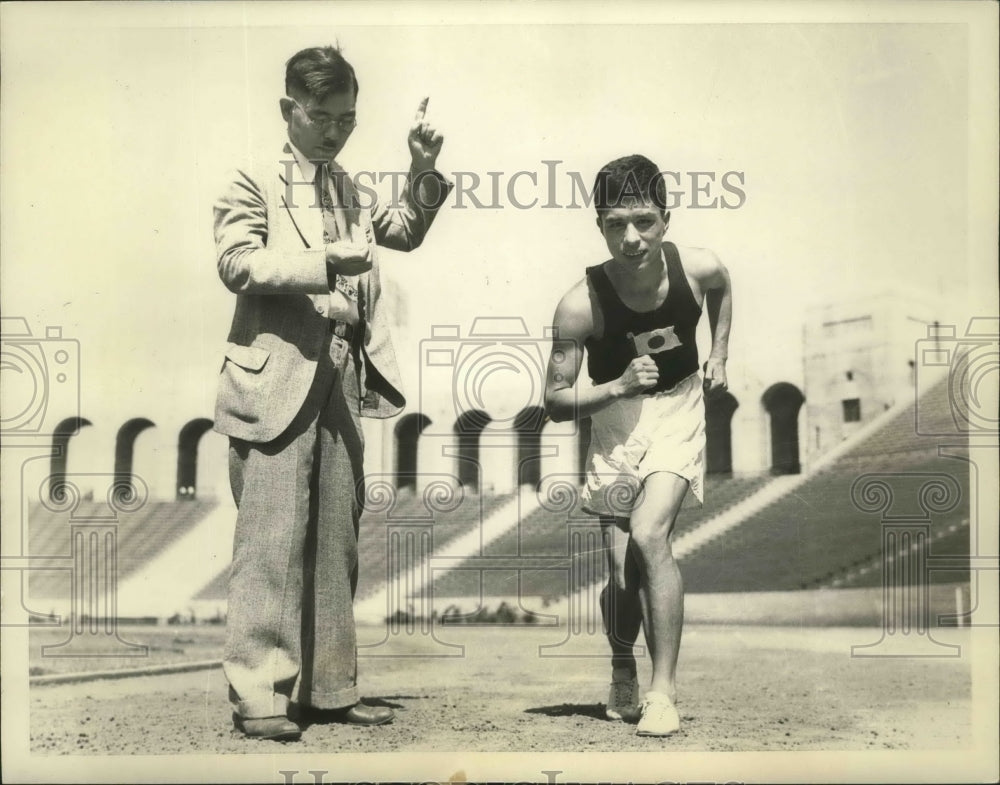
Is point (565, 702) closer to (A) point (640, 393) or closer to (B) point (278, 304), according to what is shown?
(A) point (640, 393)

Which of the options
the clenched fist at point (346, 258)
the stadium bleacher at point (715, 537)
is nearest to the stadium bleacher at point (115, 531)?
the stadium bleacher at point (715, 537)

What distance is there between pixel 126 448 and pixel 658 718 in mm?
2962

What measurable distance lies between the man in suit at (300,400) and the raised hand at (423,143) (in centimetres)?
2

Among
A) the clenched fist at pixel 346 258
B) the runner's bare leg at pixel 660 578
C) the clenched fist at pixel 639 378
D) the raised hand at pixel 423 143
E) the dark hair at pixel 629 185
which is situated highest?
the raised hand at pixel 423 143

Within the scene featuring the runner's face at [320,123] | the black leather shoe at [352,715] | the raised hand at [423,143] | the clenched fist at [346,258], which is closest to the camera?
the clenched fist at [346,258]

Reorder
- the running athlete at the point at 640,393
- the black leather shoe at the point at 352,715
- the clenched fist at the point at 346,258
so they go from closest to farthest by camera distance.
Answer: the clenched fist at the point at 346,258 → the black leather shoe at the point at 352,715 → the running athlete at the point at 640,393

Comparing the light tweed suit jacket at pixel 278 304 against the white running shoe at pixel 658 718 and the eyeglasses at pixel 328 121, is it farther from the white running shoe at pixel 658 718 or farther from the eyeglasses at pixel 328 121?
the white running shoe at pixel 658 718

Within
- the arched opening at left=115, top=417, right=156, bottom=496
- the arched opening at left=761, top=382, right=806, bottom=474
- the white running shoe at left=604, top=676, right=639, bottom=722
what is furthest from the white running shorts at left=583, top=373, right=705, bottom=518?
the arched opening at left=115, top=417, right=156, bottom=496

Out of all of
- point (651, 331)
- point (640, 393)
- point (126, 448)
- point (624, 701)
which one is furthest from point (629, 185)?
point (126, 448)

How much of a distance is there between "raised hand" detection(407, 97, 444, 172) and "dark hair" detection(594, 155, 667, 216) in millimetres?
819

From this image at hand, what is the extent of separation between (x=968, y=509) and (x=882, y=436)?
1.93 feet

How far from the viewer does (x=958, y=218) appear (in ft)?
24.2

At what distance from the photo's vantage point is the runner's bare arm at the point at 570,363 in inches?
279

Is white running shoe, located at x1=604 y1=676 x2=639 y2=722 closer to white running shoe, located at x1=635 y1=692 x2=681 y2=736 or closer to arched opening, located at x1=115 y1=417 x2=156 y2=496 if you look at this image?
white running shoe, located at x1=635 y1=692 x2=681 y2=736
